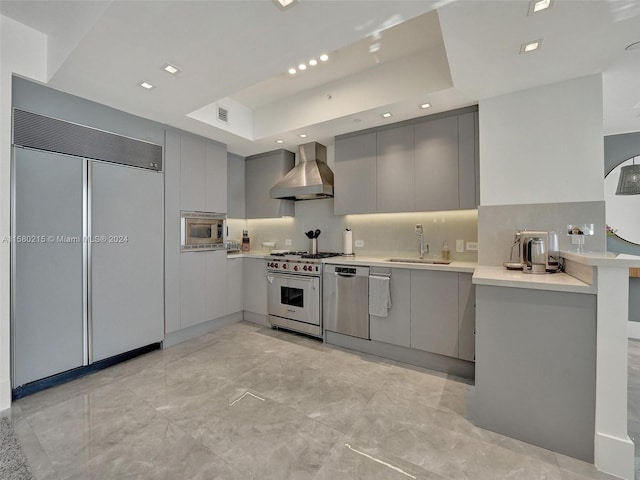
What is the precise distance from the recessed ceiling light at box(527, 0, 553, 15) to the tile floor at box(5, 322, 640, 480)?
2.46 meters

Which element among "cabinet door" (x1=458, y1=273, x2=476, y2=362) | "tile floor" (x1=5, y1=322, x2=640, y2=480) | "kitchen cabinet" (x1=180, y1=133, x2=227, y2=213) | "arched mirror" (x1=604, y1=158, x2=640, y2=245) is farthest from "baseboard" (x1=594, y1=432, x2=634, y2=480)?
"kitchen cabinet" (x1=180, y1=133, x2=227, y2=213)

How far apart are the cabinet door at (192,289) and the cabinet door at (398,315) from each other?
2216mm

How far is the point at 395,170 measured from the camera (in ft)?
10.4

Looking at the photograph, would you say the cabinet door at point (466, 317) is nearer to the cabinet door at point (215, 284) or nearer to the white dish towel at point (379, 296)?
the white dish towel at point (379, 296)

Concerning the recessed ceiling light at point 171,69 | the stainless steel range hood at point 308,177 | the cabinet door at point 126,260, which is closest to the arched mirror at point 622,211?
the stainless steel range hood at point 308,177

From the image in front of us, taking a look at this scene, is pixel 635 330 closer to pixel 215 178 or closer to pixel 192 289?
pixel 192 289

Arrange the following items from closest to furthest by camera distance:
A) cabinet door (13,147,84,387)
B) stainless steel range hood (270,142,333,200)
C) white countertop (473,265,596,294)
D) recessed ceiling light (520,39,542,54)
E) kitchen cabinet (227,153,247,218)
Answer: white countertop (473,265,596,294), recessed ceiling light (520,39,542,54), cabinet door (13,147,84,387), stainless steel range hood (270,142,333,200), kitchen cabinet (227,153,247,218)

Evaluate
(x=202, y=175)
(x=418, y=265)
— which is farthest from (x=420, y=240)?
(x=202, y=175)

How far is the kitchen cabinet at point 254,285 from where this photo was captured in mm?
3922

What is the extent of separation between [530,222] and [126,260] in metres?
3.81

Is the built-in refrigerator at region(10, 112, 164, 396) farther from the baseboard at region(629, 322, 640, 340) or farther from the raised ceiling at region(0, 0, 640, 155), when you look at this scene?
the baseboard at region(629, 322, 640, 340)

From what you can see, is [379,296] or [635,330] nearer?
[379,296]

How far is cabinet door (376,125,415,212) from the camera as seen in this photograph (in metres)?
3.09

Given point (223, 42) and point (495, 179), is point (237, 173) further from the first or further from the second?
point (495, 179)
